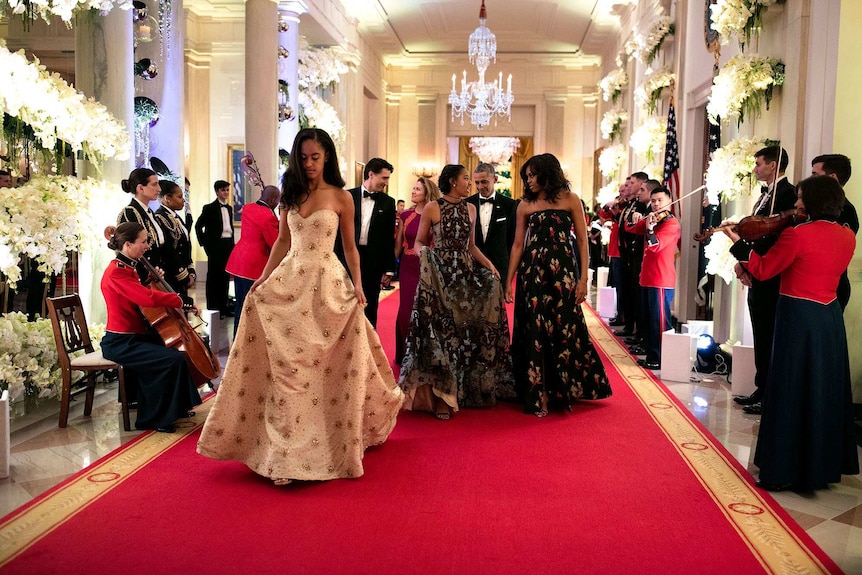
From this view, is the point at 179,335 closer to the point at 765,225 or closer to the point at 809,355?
the point at 765,225

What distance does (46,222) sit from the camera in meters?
5.68

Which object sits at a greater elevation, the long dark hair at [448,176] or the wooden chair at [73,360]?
the long dark hair at [448,176]

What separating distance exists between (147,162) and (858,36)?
654cm

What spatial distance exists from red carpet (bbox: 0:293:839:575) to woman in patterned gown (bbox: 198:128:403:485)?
0.55 ft

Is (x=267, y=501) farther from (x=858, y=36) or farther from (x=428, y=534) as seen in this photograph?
(x=858, y=36)

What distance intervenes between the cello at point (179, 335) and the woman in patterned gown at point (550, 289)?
215cm

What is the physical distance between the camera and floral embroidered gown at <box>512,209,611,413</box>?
580 centimetres

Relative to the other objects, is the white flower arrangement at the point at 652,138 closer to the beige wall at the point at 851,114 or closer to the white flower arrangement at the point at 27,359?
the beige wall at the point at 851,114

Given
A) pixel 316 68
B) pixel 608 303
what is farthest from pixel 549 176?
pixel 316 68

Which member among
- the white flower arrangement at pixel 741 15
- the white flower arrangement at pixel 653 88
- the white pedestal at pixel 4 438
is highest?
the white flower arrangement at pixel 653 88

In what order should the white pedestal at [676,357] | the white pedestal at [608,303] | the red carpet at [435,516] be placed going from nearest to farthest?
the red carpet at [435,516] → the white pedestal at [676,357] → the white pedestal at [608,303]

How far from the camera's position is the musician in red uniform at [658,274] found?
A: 297 inches

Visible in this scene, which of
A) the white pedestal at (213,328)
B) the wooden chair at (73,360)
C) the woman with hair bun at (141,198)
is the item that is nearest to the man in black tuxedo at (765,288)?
the wooden chair at (73,360)

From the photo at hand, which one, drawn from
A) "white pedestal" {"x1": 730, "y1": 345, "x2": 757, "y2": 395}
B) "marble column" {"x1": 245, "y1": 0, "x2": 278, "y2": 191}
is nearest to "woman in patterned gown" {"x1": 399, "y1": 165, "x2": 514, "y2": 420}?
"white pedestal" {"x1": 730, "y1": 345, "x2": 757, "y2": 395}
